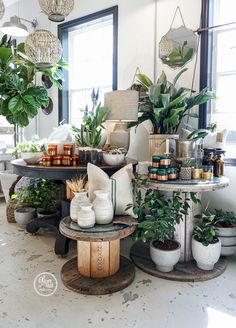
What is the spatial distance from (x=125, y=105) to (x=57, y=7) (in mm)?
950

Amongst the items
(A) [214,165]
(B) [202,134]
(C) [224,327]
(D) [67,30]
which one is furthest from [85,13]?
(C) [224,327]

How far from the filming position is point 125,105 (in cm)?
251

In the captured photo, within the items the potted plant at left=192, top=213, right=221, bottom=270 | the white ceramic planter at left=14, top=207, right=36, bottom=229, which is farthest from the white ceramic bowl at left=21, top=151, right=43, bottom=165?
the potted plant at left=192, top=213, right=221, bottom=270

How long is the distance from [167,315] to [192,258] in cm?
73

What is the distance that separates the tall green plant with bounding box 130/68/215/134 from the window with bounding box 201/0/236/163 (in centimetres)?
34

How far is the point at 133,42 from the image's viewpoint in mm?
3156

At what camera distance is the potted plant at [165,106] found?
7.50 feet

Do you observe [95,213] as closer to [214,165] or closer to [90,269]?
[90,269]

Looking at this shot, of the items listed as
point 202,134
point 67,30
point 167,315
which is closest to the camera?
point 167,315

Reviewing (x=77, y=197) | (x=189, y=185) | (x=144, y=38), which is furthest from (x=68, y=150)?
(x=144, y=38)

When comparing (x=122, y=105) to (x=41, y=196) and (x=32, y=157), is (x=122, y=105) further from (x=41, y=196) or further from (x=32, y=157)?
(x=41, y=196)

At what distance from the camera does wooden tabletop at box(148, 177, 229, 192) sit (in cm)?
198

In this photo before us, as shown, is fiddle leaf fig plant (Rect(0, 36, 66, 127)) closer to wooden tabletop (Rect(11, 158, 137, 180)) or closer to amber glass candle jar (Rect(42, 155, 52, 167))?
amber glass candle jar (Rect(42, 155, 52, 167))

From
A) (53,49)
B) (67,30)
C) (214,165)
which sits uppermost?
(67,30)
